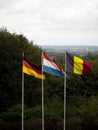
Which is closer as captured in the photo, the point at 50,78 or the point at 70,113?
the point at 70,113

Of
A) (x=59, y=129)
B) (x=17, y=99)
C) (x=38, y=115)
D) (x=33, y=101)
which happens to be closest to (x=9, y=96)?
(x=17, y=99)

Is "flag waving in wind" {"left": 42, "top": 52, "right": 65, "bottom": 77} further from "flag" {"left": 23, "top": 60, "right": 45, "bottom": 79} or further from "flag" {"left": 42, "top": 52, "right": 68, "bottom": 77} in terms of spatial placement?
"flag" {"left": 23, "top": 60, "right": 45, "bottom": 79}

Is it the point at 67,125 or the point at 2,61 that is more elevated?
the point at 2,61

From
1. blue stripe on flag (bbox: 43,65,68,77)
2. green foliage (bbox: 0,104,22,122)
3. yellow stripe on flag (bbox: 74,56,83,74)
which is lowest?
green foliage (bbox: 0,104,22,122)

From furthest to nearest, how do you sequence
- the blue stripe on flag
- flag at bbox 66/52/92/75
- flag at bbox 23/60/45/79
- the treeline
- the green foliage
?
the green foliage → the treeline → the blue stripe on flag → flag at bbox 66/52/92/75 → flag at bbox 23/60/45/79

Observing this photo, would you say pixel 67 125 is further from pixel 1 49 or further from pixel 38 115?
pixel 1 49

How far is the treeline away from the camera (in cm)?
2763

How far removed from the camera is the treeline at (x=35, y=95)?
27.6 meters

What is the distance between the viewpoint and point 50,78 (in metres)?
44.3

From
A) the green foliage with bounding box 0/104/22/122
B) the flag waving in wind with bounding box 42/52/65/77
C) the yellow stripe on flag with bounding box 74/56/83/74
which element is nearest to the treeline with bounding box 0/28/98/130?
the green foliage with bounding box 0/104/22/122

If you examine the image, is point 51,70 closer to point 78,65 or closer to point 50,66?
point 50,66

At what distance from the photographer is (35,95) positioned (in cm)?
3853

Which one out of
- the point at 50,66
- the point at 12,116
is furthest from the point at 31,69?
the point at 12,116

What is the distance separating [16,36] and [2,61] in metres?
4.27
